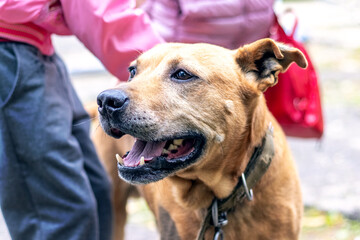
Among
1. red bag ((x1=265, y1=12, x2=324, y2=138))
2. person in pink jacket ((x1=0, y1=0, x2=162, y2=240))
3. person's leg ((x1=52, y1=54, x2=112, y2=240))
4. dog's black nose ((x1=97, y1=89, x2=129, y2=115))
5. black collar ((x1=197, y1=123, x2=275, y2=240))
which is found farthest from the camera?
red bag ((x1=265, y1=12, x2=324, y2=138))

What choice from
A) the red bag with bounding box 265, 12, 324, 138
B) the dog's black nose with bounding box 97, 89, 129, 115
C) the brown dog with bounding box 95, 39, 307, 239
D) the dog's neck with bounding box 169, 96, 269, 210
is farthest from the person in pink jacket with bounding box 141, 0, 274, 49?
the dog's black nose with bounding box 97, 89, 129, 115

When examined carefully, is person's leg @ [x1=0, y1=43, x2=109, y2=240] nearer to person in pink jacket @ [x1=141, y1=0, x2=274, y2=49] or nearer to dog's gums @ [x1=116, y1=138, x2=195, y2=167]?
dog's gums @ [x1=116, y1=138, x2=195, y2=167]

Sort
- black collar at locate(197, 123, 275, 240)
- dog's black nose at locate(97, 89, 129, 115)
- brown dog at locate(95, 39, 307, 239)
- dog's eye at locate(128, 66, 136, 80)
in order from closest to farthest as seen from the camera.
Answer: dog's black nose at locate(97, 89, 129, 115), brown dog at locate(95, 39, 307, 239), black collar at locate(197, 123, 275, 240), dog's eye at locate(128, 66, 136, 80)

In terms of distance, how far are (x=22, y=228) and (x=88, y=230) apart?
0.36m

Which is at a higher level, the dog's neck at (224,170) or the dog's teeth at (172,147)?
the dog's teeth at (172,147)

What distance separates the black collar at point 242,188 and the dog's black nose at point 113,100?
78 cm

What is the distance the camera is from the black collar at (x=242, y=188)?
283 cm

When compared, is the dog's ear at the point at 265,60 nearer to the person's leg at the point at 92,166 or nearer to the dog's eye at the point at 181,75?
the dog's eye at the point at 181,75

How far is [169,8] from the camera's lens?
3570 mm

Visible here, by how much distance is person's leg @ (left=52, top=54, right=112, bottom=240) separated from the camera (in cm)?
315

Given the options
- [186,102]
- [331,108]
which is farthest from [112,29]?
[331,108]

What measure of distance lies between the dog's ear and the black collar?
1.05ft

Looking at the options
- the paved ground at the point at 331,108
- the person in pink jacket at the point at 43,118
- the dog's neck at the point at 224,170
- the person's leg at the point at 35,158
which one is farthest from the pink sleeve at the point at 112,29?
the paved ground at the point at 331,108

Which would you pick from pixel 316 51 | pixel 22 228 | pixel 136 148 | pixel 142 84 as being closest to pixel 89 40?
pixel 142 84
